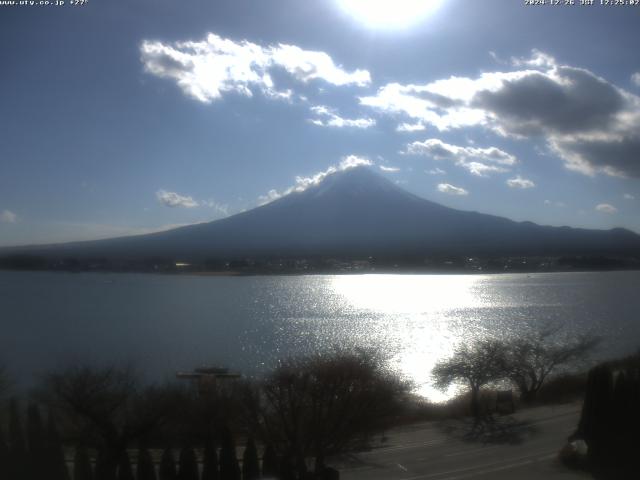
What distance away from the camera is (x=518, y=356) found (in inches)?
405

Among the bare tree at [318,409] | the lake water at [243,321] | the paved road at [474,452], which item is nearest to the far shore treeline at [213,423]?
the bare tree at [318,409]

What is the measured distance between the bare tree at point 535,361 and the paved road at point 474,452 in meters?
1.89

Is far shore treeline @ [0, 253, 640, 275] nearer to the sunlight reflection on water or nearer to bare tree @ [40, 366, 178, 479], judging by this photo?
the sunlight reflection on water

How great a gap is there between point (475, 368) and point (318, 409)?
4.38 meters

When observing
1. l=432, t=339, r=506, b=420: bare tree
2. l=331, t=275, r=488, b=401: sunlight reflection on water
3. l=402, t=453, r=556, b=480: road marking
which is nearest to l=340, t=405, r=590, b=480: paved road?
l=402, t=453, r=556, b=480: road marking

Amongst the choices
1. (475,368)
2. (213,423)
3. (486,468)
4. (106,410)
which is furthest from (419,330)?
(106,410)

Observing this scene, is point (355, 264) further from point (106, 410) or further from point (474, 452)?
point (106, 410)

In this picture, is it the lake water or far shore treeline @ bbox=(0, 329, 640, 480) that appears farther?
the lake water

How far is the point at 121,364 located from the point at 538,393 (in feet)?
21.5

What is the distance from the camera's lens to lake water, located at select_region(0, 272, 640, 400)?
1206 centimetres

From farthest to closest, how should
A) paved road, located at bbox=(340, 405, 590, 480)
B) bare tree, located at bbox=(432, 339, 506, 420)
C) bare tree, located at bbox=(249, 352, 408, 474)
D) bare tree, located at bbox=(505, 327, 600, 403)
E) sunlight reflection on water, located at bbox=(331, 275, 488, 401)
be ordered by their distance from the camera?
sunlight reflection on water, located at bbox=(331, 275, 488, 401) → bare tree, located at bbox=(505, 327, 600, 403) → bare tree, located at bbox=(432, 339, 506, 420) → bare tree, located at bbox=(249, 352, 408, 474) → paved road, located at bbox=(340, 405, 590, 480)

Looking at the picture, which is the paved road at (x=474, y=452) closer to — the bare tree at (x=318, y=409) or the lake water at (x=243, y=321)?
the bare tree at (x=318, y=409)

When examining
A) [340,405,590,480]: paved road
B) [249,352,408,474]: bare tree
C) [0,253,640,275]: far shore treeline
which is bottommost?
[340,405,590,480]: paved road

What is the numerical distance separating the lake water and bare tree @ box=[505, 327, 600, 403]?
1.29m
